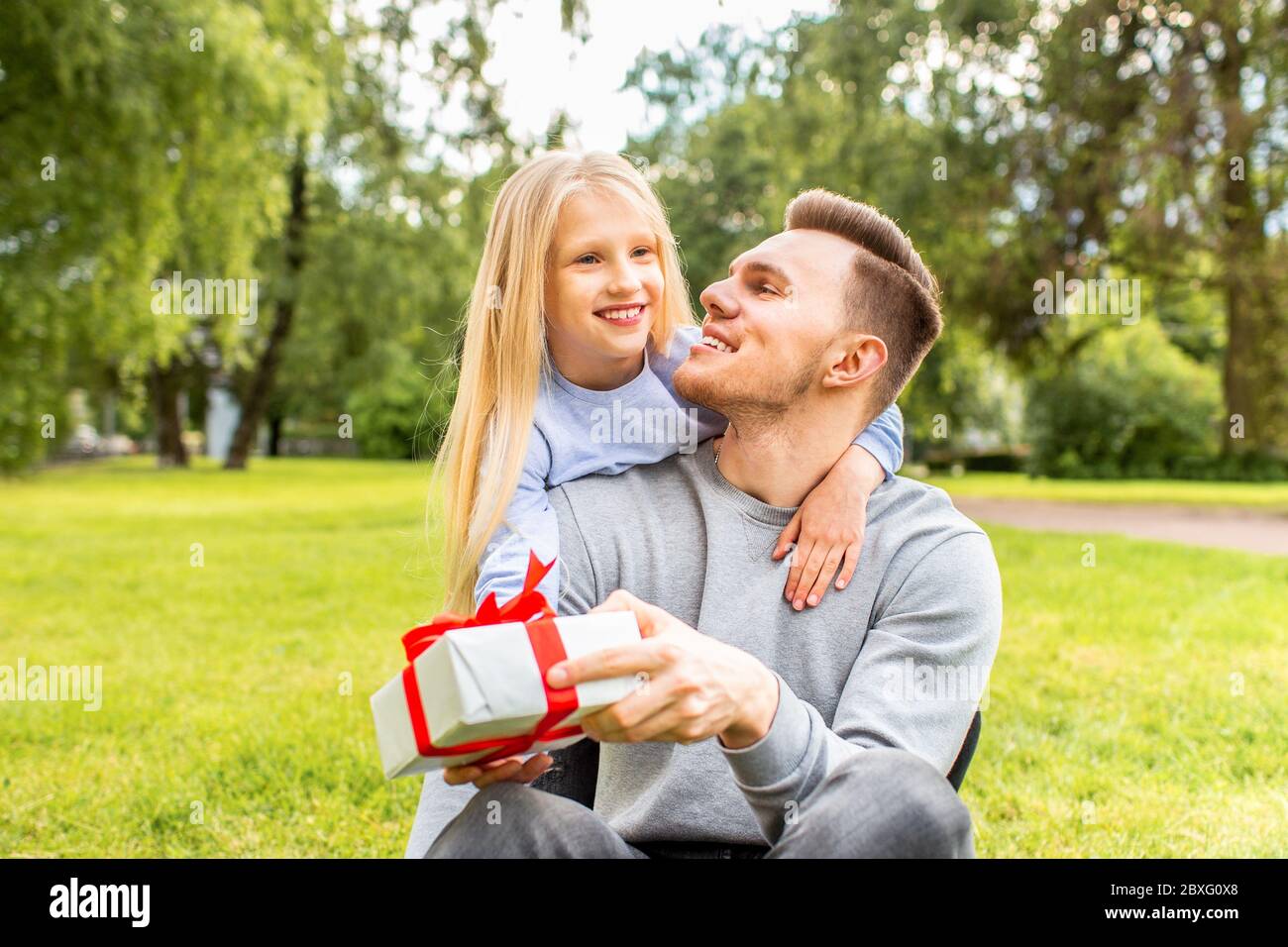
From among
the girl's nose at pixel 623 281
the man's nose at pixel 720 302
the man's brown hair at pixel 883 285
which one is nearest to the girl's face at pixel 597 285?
the girl's nose at pixel 623 281

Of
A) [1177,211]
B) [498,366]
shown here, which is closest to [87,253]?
[498,366]

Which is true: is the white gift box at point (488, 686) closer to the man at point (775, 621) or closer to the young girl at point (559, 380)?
the man at point (775, 621)

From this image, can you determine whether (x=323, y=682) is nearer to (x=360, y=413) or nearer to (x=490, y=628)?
(x=490, y=628)

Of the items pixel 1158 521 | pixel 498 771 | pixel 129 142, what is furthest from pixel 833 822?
pixel 1158 521

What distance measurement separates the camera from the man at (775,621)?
1626 millimetres

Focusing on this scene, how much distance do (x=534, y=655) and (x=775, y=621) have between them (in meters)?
0.80

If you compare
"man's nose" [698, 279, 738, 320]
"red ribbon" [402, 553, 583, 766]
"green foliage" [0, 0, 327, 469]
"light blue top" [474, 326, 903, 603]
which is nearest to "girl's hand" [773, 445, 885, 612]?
"light blue top" [474, 326, 903, 603]

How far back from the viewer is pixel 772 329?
7.69 ft

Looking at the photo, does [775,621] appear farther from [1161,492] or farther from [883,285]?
[1161,492]

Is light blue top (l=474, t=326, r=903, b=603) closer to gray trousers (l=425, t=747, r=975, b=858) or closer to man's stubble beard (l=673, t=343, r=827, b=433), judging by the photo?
man's stubble beard (l=673, t=343, r=827, b=433)

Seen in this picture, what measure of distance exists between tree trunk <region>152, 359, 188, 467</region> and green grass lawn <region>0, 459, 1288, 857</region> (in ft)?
95.2
